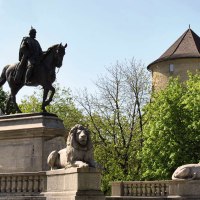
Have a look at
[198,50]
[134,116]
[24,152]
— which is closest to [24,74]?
[24,152]

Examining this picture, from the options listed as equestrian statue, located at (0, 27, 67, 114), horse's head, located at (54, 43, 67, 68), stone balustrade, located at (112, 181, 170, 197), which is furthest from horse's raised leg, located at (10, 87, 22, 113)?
stone balustrade, located at (112, 181, 170, 197)

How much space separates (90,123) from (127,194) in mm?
18914

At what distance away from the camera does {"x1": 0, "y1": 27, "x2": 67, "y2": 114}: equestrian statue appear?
2120 cm

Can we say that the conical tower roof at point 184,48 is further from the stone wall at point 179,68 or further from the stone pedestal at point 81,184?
the stone pedestal at point 81,184

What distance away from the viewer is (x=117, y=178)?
38500 mm

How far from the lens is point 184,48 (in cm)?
7112

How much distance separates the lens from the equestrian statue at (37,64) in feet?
69.6

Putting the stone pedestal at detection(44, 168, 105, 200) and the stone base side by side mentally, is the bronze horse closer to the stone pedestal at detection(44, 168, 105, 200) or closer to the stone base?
the stone pedestal at detection(44, 168, 105, 200)

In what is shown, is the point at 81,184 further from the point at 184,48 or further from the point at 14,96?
the point at 184,48

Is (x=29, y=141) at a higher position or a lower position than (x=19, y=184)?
higher

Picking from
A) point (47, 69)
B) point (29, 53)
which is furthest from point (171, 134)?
point (29, 53)

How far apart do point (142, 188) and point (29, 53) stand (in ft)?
24.5

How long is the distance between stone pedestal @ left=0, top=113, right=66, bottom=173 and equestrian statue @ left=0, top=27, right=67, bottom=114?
1.00 m

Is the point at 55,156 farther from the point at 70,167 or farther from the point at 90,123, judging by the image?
the point at 90,123
